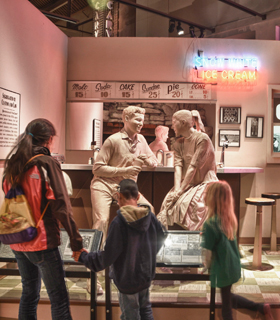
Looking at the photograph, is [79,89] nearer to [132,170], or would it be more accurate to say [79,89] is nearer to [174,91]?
[174,91]

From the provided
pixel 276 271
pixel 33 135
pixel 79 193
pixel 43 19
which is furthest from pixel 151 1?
pixel 33 135

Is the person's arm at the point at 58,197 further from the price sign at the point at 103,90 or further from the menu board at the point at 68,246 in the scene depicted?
the price sign at the point at 103,90

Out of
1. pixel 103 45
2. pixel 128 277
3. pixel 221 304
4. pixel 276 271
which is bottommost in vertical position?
pixel 276 271

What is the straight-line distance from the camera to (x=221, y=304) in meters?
2.36

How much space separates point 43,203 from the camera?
81.8 inches

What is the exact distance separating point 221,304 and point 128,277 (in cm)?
76

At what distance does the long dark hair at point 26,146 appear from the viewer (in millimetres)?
2039

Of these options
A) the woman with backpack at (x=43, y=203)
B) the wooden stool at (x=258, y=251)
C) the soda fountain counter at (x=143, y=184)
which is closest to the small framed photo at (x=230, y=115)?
the soda fountain counter at (x=143, y=184)

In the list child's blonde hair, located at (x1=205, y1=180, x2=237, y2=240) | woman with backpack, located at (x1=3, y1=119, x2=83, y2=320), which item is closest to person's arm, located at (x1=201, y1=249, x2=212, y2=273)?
child's blonde hair, located at (x1=205, y1=180, x2=237, y2=240)

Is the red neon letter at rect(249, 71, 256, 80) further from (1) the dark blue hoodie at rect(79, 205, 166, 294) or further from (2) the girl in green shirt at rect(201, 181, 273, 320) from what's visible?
(1) the dark blue hoodie at rect(79, 205, 166, 294)

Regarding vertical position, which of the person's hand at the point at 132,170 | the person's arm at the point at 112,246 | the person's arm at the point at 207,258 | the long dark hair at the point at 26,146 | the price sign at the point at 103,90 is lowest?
the person's arm at the point at 207,258

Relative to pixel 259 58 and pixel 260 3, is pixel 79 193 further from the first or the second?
pixel 260 3

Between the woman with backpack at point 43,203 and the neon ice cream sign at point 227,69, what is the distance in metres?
4.21

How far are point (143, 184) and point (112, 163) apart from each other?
120 centimetres
